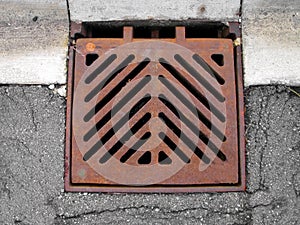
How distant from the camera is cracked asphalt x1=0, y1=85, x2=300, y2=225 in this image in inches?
83.7

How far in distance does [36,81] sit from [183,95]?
0.63 meters

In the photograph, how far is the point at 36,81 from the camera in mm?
2246

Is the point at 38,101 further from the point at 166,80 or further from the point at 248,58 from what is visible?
the point at 248,58

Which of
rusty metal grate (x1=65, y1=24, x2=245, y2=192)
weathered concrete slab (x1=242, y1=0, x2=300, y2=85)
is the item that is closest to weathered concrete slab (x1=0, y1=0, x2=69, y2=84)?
rusty metal grate (x1=65, y1=24, x2=245, y2=192)

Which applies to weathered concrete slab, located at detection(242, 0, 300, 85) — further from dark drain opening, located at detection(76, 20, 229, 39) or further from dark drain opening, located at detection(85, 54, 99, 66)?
dark drain opening, located at detection(85, 54, 99, 66)

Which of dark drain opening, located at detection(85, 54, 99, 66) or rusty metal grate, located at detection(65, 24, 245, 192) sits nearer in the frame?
rusty metal grate, located at detection(65, 24, 245, 192)

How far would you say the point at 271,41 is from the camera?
2252 millimetres

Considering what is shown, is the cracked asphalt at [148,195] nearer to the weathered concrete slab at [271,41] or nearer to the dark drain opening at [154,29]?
the weathered concrete slab at [271,41]

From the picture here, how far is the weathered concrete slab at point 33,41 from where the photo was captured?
2252 mm

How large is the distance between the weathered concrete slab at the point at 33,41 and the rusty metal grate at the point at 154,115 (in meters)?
0.08

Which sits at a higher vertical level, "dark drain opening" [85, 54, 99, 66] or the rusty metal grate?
"dark drain opening" [85, 54, 99, 66]

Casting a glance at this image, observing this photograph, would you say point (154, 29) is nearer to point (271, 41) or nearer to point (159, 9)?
point (159, 9)

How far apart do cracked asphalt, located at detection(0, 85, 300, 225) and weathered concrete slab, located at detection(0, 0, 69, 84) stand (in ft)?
0.44

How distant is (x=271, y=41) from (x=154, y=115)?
23.2 inches
